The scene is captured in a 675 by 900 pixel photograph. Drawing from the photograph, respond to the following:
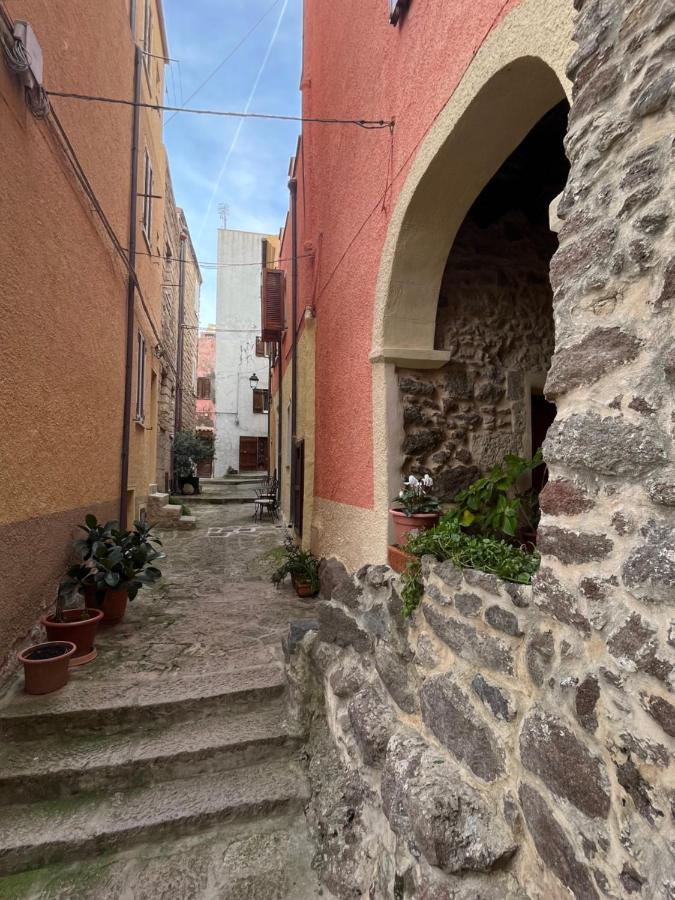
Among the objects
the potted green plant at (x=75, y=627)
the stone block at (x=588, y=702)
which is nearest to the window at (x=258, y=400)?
the potted green plant at (x=75, y=627)

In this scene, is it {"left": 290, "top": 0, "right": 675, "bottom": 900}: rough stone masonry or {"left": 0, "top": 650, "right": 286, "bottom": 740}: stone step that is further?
{"left": 0, "top": 650, "right": 286, "bottom": 740}: stone step

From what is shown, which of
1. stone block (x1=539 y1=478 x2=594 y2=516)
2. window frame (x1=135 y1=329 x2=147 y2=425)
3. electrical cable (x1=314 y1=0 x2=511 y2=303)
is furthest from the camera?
window frame (x1=135 y1=329 x2=147 y2=425)

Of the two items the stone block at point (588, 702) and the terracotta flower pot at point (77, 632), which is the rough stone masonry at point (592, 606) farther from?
the terracotta flower pot at point (77, 632)

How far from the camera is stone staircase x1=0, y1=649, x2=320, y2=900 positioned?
2.00 m

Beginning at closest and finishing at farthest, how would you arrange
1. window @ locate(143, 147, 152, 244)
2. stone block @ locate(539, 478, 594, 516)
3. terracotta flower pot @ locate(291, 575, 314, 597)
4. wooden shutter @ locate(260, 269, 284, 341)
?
stone block @ locate(539, 478, 594, 516)
terracotta flower pot @ locate(291, 575, 314, 597)
window @ locate(143, 147, 152, 244)
wooden shutter @ locate(260, 269, 284, 341)

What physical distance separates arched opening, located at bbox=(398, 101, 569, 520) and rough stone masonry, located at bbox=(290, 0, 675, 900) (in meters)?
1.25

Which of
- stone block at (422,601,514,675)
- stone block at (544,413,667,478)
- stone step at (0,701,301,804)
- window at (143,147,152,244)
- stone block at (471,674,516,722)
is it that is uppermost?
window at (143,147,152,244)

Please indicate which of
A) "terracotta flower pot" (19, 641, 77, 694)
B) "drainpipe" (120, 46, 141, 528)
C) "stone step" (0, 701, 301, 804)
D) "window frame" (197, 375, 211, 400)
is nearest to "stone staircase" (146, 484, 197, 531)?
"drainpipe" (120, 46, 141, 528)

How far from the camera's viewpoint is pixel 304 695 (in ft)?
9.24

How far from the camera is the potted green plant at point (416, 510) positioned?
2.42 meters

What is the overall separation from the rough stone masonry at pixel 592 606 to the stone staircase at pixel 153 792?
0.79 metres

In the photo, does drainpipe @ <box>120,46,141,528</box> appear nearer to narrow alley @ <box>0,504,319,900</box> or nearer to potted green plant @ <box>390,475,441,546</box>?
narrow alley @ <box>0,504,319,900</box>

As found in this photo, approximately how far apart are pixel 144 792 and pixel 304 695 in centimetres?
95

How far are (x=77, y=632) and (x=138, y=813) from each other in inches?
49.2
